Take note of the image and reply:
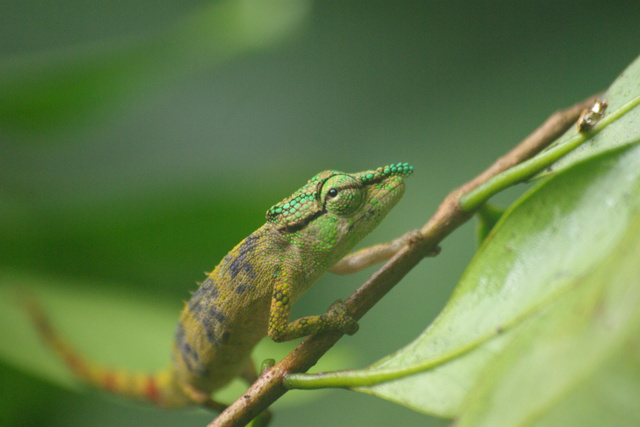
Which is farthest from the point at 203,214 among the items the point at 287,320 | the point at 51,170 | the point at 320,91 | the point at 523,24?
the point at 523,24

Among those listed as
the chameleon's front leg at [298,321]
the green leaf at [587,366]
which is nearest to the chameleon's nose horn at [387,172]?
the chameleon's front leg at [298,321]

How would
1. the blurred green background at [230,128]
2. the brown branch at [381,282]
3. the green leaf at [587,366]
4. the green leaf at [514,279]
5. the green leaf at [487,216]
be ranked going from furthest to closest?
the blurred green background at [230,128], the green leaf at [487,216], the brown branch at [381,282], the green leaf at [514,279], the green leaf at [587,366]

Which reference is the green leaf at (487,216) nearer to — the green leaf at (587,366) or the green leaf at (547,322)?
the green leaf at (547,322)

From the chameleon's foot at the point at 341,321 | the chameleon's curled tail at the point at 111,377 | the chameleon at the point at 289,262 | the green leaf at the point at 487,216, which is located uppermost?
the chameleon's curled tail at the point at 111,377

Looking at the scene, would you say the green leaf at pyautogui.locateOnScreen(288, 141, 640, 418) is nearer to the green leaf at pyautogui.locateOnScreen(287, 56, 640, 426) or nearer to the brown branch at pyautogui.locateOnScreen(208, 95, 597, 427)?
the green leaf at pyautogui.locateOnScreen(287, 56, 640, 426)

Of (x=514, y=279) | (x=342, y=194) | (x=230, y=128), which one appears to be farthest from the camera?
(x=230, y=128)

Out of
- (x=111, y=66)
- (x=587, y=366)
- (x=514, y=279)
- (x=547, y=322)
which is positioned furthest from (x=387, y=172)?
(x=111, y=66)

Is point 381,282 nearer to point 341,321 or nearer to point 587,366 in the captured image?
point 341,321
